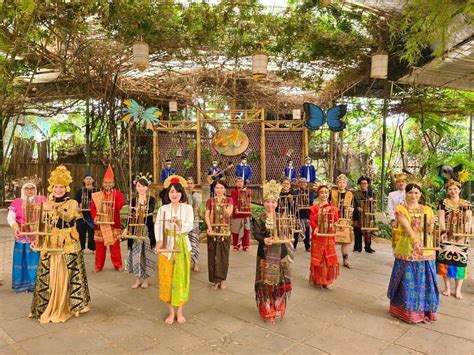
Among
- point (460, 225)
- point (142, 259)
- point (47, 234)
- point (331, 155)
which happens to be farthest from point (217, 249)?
point (331, 155)

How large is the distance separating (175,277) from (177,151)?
785cm

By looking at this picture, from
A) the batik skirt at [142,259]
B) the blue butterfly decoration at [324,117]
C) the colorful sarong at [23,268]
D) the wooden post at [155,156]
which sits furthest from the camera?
the wooden post at [155,156]

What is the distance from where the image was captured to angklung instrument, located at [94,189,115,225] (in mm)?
5023

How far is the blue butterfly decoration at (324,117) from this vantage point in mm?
9680

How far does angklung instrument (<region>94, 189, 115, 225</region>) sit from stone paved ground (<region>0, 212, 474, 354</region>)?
840 millimetres

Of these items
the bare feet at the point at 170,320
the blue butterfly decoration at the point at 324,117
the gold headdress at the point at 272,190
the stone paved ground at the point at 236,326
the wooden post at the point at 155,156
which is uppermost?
the blue butterfly decoration at the point at 324,117

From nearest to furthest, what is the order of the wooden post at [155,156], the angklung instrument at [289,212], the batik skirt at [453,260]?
the angklung instrument at [289,212]
the batik skirt at [453,260]
the wooden post at [155,156]

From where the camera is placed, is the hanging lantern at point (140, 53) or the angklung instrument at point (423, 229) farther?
the hanging lantern at point (140, 53)

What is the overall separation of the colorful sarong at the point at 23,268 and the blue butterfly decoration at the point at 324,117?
7.55 metres

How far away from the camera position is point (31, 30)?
5969 mm

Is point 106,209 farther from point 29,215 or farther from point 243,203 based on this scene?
point 243,203

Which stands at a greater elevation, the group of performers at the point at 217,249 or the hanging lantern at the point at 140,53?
the hanging lantern at the point at 140,53

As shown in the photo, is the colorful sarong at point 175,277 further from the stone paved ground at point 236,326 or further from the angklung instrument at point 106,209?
the angklung instrument at point 106,209

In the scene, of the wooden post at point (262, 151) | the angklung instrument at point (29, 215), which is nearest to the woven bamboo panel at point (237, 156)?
the wooden post at point (262, 151)
